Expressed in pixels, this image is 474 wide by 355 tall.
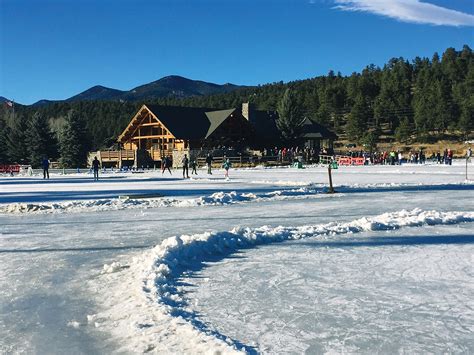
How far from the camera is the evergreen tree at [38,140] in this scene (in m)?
59.5

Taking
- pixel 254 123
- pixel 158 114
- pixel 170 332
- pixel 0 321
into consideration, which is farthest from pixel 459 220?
pixel 254 123

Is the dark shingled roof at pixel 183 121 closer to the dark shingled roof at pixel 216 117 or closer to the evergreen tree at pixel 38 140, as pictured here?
the dark shingled roof at pixel 216 117

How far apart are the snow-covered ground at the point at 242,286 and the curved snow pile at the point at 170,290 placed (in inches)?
0.7

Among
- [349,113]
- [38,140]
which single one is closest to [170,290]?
[38,140]

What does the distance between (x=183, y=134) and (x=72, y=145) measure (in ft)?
43.6

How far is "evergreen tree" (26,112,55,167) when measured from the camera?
2341 inches

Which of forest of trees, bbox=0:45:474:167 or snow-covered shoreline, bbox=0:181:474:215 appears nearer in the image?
snow-covered shoreline, bbox=0:181:474:215

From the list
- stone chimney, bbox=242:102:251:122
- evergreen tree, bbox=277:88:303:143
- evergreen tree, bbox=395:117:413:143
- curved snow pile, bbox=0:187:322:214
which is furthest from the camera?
evergreen tree, bbox=395:117:413:143

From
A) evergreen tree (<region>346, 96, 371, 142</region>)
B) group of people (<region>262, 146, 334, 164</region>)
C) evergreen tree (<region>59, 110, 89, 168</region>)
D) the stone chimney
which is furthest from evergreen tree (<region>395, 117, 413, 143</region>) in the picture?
evergreen tree (<region>59, 110, 89, 168</region>)

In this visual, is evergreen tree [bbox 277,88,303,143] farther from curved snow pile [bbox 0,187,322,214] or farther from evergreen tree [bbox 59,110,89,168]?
curved snow pile [bbox 0,187,322,214]

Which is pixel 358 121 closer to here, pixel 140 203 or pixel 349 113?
pixel 349 113

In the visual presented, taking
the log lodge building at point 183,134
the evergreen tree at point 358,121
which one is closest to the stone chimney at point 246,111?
the log lodge building at point 183,134

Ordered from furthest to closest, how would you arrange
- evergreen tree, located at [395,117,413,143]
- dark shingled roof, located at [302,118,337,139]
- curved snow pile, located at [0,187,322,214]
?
evergreen tree, located at [395,117,413,143] → dark shingled roof, located at [302,118,337,139] → curved snow pile, located at [0,187,322,214]

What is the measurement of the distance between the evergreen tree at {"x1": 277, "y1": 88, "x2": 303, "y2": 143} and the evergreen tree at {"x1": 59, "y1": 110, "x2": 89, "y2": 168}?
23120 mm
